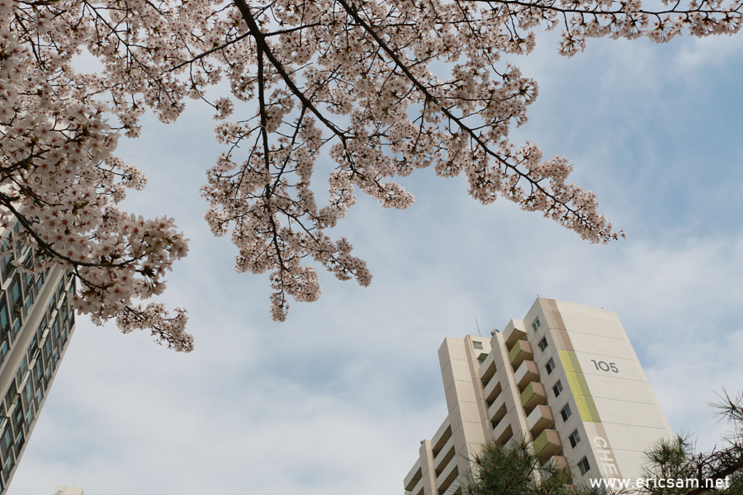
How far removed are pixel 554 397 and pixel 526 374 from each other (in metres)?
2.46

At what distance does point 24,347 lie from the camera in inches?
1190

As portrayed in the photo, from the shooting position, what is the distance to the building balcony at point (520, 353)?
3303cm

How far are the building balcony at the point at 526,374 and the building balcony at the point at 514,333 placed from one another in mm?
2768

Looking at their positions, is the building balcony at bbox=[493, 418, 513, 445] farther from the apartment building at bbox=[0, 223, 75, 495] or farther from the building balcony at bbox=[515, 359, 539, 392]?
the apartment building at bbox=[0, 223, 75, 495]

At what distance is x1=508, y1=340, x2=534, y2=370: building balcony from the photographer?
108 ft

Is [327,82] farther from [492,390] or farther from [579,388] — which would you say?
[492,390]

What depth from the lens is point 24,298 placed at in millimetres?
29656

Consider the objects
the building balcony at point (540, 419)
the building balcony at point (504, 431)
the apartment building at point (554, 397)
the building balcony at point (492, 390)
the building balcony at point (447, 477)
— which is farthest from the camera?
the building balcony at point (447, 477)

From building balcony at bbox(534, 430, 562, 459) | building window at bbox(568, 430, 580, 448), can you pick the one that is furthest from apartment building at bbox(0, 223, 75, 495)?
building window at bbox(568, 430, 580, 448)

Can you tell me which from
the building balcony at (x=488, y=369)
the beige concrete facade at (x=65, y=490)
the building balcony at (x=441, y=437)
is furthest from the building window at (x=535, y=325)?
the beige concrete facade at (x=65, y=490)

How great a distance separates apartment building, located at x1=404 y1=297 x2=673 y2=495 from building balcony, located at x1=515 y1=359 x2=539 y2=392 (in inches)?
3.2

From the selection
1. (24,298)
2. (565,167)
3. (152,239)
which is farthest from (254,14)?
(24,298)

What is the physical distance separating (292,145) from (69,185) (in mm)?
4335

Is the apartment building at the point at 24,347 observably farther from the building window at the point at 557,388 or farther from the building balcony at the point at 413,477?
the building window at the point at 557,388
